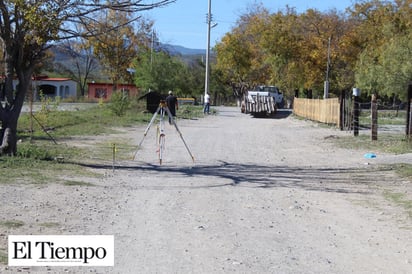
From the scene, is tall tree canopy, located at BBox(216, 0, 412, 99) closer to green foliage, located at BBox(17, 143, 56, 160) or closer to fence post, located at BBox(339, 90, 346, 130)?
fence post, located at BBox(339, 90, 346, 130)

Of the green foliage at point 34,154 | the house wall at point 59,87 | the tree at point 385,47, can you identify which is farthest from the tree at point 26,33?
the house wall at point 59,87

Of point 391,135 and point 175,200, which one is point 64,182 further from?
point 391,135

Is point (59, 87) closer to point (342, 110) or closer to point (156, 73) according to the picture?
point (156, 73)

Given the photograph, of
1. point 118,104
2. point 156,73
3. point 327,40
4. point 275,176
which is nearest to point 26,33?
point 275,176

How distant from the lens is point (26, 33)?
14586 millimetres

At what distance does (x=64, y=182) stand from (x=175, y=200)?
2674 mm

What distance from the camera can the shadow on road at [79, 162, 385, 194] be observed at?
1288 cm

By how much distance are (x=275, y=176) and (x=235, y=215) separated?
4.59 metres

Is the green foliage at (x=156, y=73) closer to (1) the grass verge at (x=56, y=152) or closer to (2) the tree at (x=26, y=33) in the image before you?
(1) the grass verge at (x=56, y=152)

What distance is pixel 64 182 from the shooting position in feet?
40.4

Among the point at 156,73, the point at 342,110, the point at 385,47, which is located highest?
the point at 385,47

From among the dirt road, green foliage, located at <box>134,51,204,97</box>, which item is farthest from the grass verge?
green foliage, located at <box>134,51,204,97</box>

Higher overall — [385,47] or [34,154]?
[385,47]

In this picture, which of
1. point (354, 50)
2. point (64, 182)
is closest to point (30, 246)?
point (64, 182)
